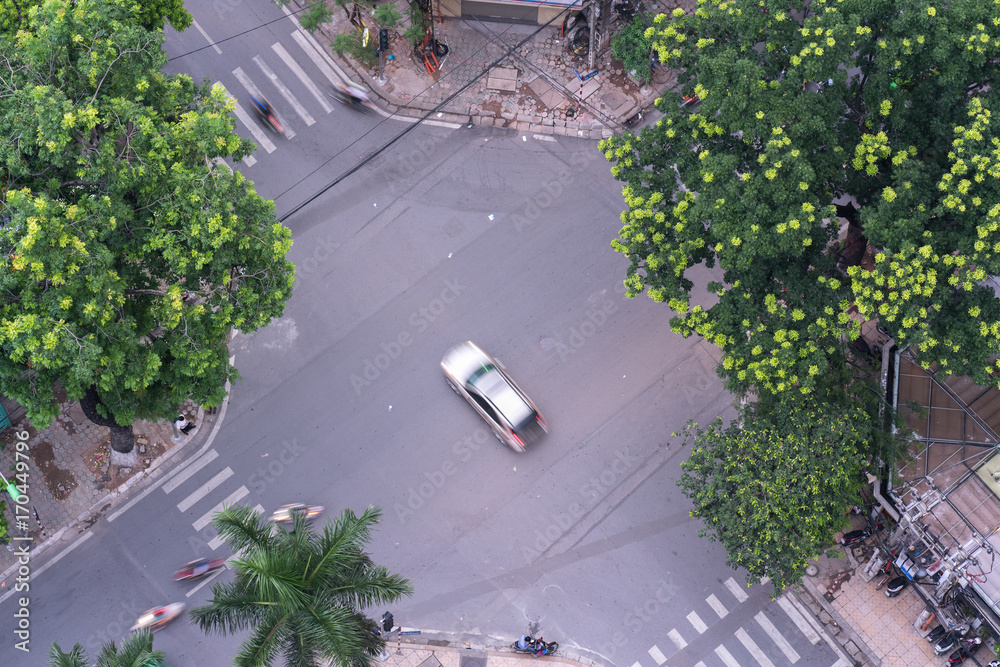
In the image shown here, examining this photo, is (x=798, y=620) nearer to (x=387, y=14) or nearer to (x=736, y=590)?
(x=736, y=590)

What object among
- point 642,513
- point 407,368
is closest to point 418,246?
point 407,368

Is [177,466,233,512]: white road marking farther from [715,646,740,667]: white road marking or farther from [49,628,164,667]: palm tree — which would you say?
[715,646,740,667]: white road marking

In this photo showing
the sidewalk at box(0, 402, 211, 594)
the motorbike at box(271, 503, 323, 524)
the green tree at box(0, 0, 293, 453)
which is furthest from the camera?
the sidewalk at box(0, 402, 211, 594)

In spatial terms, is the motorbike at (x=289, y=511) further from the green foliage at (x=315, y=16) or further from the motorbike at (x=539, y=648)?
the green foliage at (x=315, y=16)

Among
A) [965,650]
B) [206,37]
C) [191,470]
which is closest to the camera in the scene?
[965,650]

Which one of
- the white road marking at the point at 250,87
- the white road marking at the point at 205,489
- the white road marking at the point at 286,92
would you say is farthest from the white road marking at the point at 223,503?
the white road marking at the point at 286,92

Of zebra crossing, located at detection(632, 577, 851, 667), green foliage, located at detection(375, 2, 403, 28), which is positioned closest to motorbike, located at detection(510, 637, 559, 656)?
zebra crossing, located at detection(632, 577, 851, 667)

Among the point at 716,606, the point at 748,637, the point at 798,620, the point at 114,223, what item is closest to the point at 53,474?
the point at 114,223

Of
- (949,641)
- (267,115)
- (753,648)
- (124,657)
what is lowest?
(949,641)
